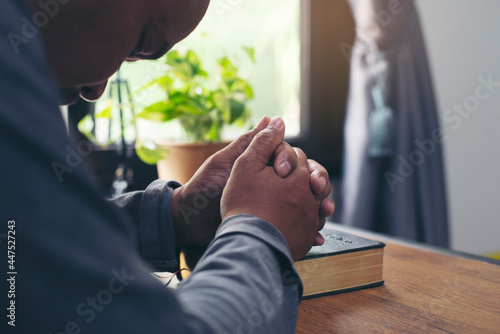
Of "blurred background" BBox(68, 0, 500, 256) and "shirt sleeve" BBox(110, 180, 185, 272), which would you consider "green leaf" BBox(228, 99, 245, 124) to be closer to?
"blurred background" BBox(68, 0, 500, 256)

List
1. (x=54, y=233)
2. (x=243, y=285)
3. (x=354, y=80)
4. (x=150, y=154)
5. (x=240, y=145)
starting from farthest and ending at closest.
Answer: (x=354, y=80) → (x=150, y=154) → (x=240, y=145) → (x=243, y=285) → (x=54, y=233)

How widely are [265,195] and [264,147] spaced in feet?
0.35

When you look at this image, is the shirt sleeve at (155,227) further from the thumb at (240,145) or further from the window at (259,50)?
the window at (259,50)

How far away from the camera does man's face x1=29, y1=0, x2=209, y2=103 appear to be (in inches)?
18.7

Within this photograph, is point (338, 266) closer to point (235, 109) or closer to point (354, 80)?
point (235, 109)

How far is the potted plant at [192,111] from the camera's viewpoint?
1.26 meters

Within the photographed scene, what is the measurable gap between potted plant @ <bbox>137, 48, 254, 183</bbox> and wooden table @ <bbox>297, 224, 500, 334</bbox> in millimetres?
621

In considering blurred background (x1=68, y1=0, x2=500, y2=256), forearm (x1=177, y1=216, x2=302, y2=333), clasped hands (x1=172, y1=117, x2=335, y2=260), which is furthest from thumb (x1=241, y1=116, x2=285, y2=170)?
blurred background (x1=68, y1=0, x2=500, y2=256)

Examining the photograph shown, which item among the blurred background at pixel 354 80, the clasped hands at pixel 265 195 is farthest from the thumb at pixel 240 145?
the blurred background at pixel 354 80

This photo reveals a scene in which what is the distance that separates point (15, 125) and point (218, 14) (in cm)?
144

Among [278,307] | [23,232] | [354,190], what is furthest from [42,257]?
[354,190]

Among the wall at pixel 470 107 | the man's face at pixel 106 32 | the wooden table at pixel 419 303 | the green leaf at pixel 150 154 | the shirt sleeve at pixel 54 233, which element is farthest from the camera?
the wall at pixel 470 107

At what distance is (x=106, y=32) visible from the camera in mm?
501

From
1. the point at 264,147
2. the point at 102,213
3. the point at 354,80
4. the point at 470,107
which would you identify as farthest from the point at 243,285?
the point at 470,107
